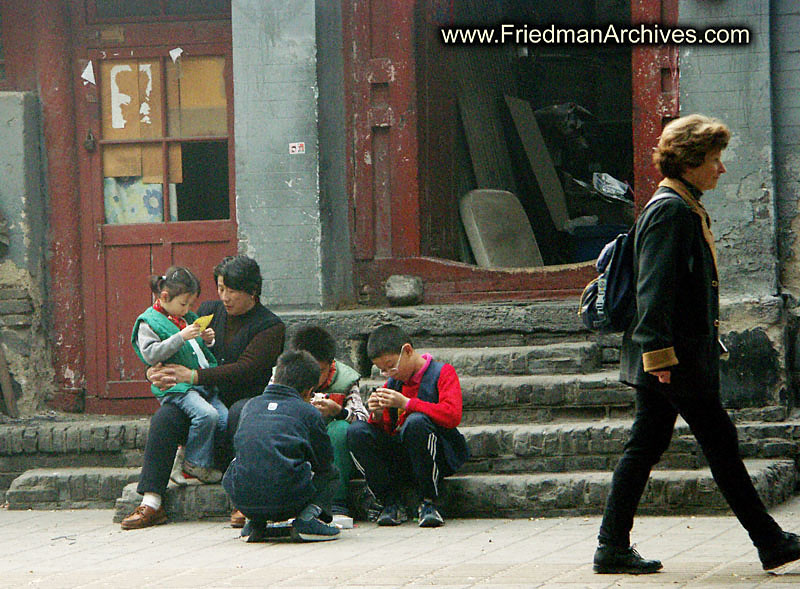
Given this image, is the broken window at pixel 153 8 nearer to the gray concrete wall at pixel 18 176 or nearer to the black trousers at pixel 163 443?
the gray concrete wall at pixel 18 176

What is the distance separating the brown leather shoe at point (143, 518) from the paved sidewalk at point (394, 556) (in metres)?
0.06

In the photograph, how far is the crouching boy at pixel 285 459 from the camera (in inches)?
232

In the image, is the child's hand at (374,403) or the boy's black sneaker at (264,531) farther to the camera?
the child's hand at (374,403)

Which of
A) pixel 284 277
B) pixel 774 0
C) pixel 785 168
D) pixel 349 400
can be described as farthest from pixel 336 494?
pixel 774 0

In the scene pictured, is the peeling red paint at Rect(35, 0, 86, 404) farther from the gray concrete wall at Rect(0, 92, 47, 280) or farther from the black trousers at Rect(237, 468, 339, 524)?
the black trousers at Rect(237, 468, 339, 524)

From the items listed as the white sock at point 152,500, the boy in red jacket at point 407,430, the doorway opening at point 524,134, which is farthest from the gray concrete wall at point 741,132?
the white sock at point 152,500

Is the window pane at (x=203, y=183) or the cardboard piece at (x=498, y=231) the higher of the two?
the window pane at (x=203, y=183)

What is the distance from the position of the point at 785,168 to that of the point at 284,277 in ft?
10.7

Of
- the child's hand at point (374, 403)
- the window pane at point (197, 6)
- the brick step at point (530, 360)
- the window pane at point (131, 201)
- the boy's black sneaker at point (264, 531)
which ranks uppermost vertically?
the window pane at point (197, 6)

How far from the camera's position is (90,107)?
29.0 feet

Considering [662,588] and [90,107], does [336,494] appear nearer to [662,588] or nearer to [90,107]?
[662,588]

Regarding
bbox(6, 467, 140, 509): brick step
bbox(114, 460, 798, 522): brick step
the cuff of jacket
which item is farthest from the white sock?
the cuff of jacket

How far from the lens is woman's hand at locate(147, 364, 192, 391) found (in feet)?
22.1

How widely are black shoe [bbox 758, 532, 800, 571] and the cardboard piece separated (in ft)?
14.2
